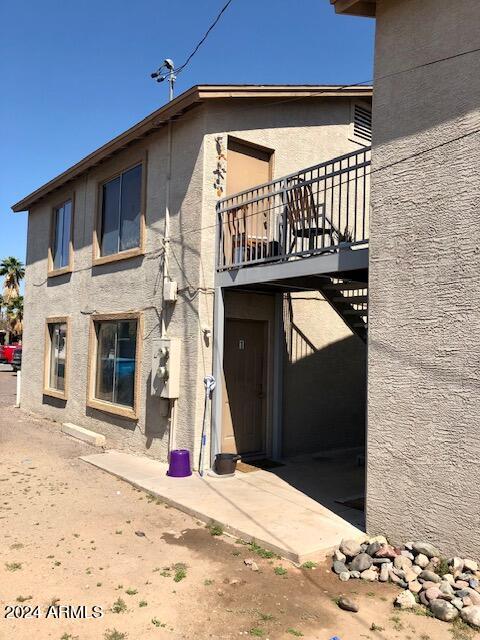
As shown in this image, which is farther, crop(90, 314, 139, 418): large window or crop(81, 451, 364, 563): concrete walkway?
crop(90, 314, 139, 418): large window

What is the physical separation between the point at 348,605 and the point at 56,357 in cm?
1039

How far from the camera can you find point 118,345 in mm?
9891

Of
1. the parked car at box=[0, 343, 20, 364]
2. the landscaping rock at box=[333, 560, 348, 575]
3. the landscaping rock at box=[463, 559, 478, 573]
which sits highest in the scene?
the parked car at box=[0, 343, 20, 364]

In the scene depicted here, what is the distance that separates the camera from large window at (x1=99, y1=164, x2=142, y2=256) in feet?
31.4

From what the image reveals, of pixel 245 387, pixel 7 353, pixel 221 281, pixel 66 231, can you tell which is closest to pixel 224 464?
pixel 245 387

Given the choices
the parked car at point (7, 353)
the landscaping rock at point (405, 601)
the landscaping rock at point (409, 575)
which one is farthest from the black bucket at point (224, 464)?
the parked car at point (7, 353)

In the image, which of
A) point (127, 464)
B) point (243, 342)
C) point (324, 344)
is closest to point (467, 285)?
point (243, 342)

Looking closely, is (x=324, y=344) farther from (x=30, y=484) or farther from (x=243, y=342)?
(x=30, y=484)

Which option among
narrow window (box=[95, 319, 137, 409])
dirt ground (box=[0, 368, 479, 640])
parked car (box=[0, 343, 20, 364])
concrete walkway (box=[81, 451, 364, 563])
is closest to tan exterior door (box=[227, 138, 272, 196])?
narrow window (box=[95, 319, 137, 409])

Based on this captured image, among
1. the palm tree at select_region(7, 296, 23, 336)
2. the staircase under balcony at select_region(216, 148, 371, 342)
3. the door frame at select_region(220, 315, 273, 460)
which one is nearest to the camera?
the staircase under balcony at select_region(216, 148, 371, 342)

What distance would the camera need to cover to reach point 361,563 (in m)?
4.57

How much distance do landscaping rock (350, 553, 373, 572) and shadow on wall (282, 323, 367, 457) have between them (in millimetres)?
4189

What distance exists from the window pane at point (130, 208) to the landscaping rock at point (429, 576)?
7.06 meters

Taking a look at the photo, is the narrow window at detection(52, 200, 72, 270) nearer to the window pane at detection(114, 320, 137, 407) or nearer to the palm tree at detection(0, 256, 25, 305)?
the window pane at detection(114, 320, 137, 407)
